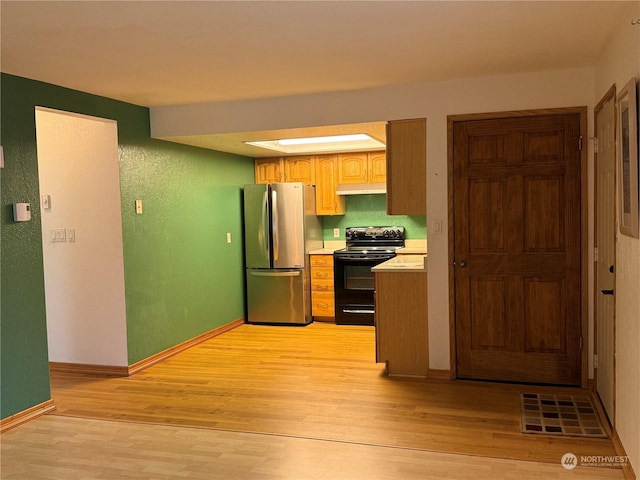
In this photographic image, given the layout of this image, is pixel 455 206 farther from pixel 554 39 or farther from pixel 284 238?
pixel 284 238

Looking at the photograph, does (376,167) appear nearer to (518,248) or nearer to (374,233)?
(374,233)

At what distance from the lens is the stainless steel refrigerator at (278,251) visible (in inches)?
263

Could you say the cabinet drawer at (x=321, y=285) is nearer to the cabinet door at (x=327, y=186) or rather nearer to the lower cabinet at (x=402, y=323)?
the cabinet door at (x=327, y=186)

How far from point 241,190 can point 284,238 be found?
82 cm

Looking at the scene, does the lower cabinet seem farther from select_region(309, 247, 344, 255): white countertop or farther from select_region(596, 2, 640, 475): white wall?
select_region(309, 247, 344, 255): white countertop

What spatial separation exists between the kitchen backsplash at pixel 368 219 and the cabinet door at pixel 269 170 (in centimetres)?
78

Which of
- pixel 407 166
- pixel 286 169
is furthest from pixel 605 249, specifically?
pixel 286 169

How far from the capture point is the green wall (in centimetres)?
376

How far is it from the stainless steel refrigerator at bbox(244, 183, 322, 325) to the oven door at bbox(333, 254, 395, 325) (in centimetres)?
39

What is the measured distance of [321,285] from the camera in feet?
22.4


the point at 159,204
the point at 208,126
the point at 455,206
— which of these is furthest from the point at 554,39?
the point at 159,204

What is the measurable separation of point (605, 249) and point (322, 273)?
364cm

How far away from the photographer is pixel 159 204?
5266 millimetres
